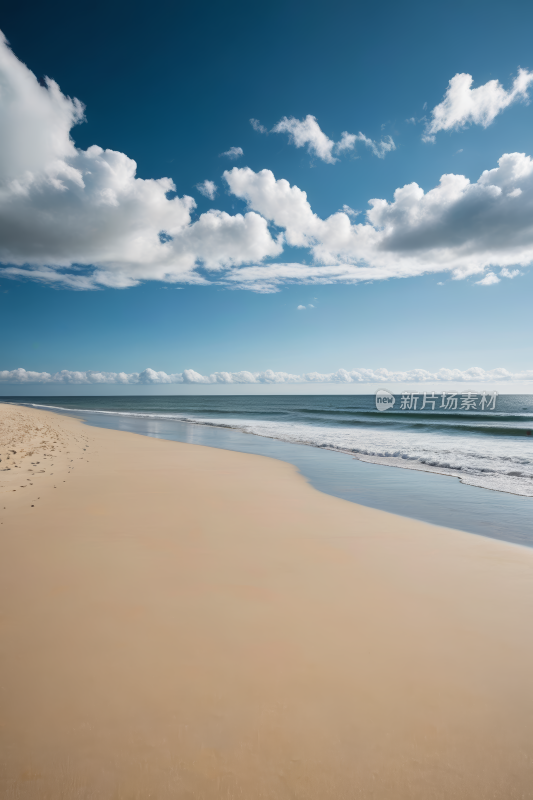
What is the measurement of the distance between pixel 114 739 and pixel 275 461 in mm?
10075

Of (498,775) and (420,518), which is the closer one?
(498,775)

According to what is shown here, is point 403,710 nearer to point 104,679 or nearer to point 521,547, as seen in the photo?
point 104,679

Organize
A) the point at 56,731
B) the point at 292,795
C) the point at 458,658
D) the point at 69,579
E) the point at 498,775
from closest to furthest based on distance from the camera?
the point at 292,795 → the point at 498,775 → the point at 56,731 → the point at 458,658 → the point at 69,579

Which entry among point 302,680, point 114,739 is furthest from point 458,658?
point 114,739

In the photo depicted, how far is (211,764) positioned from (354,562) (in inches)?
114

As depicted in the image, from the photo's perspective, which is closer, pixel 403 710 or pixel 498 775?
pixel 498 775

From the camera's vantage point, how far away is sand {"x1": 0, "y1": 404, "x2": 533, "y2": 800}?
192 cm

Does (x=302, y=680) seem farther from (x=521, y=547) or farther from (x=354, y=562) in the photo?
(x=521, y=547)

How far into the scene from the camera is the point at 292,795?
1.82 metres

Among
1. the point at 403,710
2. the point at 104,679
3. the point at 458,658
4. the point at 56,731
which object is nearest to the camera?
the point at 56,731

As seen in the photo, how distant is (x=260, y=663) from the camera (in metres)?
2.65

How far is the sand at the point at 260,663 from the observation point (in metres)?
1.92

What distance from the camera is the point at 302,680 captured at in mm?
2527

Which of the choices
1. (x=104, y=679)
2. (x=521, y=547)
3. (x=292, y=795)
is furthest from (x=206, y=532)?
(x=521, y=547)
